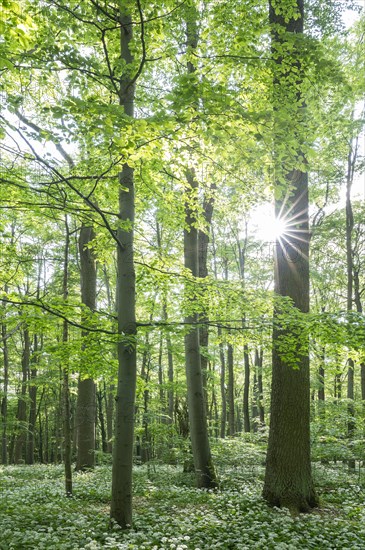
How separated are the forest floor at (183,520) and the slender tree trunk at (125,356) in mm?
460

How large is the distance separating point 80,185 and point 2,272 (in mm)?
3238

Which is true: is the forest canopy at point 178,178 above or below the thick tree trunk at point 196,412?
above

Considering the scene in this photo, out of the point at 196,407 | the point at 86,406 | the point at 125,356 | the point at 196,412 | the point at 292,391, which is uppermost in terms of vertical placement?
the point at 125,356

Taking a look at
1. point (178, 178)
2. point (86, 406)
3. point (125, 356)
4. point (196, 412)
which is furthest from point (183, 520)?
point (86, 406)

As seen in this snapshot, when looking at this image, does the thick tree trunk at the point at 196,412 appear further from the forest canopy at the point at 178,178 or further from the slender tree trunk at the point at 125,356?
the slender tree trunk at the point at 125,356

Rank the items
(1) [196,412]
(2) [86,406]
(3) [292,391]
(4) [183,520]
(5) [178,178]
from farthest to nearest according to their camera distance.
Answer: (2) [86,406] < (1) [196,412] < (5) [178,178] < (3) [292,391] < (4) [183,520]

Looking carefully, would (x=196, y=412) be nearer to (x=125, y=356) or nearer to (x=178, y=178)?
(x=125, y=356)

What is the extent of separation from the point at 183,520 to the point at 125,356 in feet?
9.69

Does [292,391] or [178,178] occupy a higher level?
[178,178]

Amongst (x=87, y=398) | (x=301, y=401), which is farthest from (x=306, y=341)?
(x=87, y=398)

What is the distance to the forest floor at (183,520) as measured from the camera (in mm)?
5047

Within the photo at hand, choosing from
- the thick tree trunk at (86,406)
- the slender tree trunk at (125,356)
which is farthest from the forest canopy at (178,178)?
the thick tree trunk at (86,406)

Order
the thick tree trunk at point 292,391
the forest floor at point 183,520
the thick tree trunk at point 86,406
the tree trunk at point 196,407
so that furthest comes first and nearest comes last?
the thick tree trunk at point 86,406 < the tree trunk at point 196,407 < the thick tree trunk at point 292,391 < the forest floor at point 183,520

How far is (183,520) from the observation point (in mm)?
6344
